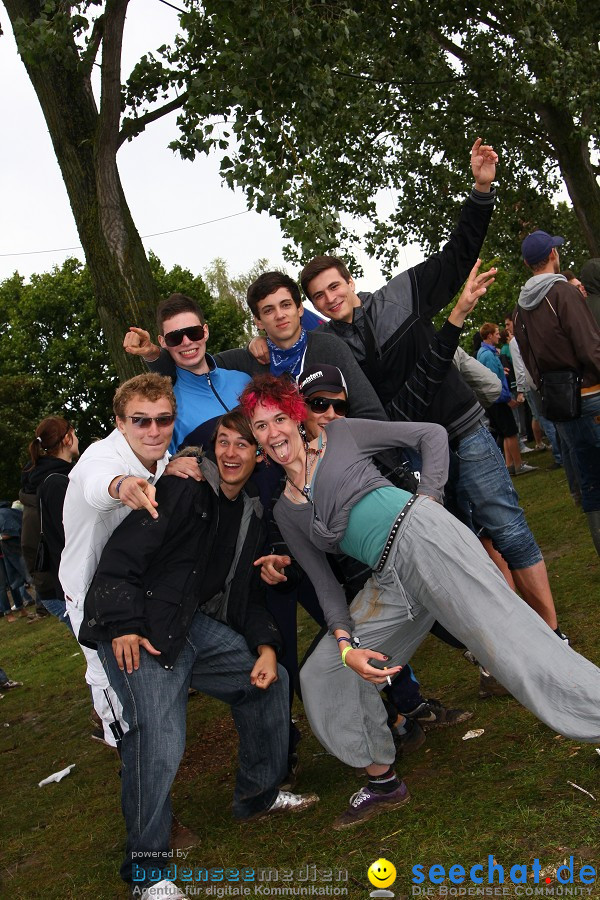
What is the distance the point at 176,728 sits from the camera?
3.84 meters

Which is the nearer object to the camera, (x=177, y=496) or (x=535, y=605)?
(x=177, y=496)

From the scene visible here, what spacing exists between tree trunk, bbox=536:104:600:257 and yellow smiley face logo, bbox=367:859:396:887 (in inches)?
532

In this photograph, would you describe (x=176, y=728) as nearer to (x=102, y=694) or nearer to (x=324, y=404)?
(x=102, y=694)

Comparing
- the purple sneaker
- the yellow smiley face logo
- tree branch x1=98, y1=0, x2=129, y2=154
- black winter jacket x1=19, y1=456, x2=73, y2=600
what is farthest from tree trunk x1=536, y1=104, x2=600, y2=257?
the yellow smiley face logo

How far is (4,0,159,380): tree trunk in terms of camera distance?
7.28m

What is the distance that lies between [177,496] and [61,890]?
73.5 inches

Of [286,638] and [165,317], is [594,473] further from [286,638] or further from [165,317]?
[165,317]

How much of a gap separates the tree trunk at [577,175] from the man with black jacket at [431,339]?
11.4m

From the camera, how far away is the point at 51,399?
36469mm

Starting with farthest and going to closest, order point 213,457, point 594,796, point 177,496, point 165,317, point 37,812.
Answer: point 37,812
point 165,317
point 213,457
point 177,496
point 594,796

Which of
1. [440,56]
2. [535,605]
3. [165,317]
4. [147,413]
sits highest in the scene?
[440,56]

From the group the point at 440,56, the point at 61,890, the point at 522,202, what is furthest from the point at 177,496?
the point at 522,202

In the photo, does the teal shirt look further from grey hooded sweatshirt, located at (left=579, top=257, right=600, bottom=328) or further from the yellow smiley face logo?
grey hooded sweatshirt, located at (left=579, top=257, right=600, bottom=328)

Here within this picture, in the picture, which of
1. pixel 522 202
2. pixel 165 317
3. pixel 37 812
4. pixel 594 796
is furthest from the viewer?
pixel 522 202
